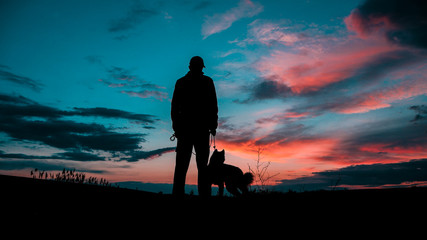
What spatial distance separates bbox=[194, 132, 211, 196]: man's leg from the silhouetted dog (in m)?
2.02

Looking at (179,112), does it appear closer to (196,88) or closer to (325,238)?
(196,88)

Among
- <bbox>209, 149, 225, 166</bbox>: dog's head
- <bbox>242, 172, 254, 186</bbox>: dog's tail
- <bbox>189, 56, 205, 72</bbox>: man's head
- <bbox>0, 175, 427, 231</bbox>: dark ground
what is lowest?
<bbox>0, 175, 427, 231</bbox>: dark ground

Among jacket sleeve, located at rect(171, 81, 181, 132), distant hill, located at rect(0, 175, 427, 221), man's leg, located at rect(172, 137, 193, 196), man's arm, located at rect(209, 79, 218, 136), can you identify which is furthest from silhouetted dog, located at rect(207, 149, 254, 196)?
distant hill, located at rect(0, 175, 427, 221)

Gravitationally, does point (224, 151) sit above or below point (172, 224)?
above

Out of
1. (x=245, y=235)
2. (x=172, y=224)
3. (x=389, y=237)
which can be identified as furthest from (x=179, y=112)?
(x=389, y=237)

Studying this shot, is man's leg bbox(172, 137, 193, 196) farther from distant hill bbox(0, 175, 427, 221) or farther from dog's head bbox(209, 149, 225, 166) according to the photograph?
dog's head bbox(209, 149, 225, 166)

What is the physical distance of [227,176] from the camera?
8547mm

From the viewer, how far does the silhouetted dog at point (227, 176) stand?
7.84m

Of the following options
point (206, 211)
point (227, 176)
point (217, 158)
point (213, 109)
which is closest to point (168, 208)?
point (206, 211)

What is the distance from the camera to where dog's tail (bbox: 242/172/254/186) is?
9109 millimetres

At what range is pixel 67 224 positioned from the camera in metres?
3.33

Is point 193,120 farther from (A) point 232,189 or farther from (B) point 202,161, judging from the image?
(A) point 232,189

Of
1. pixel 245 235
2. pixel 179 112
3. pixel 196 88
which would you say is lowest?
pixel 245 235

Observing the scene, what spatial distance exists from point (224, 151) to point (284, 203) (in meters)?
3.57
